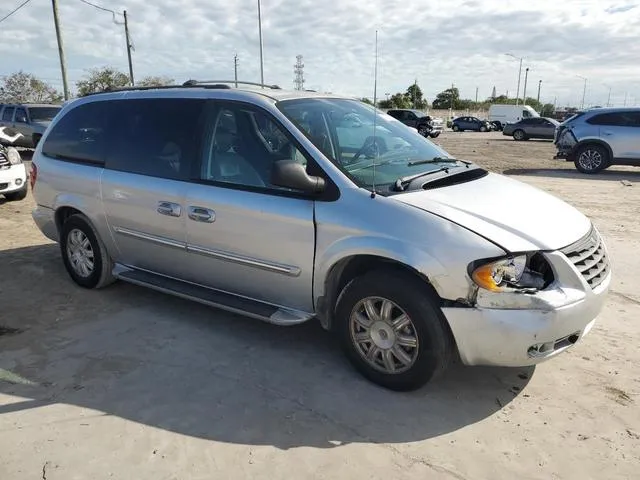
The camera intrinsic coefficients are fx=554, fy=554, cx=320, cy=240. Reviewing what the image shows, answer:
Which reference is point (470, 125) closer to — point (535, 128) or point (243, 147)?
point (535, 128)

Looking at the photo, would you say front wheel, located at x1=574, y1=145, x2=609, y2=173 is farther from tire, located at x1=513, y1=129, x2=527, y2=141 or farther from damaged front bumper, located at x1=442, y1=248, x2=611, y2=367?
tire, located at x1=513, y1=129, x2=527, y2=141

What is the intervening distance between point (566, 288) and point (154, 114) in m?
3.40

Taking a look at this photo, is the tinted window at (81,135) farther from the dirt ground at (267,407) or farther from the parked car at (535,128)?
the parked car at (535,128)

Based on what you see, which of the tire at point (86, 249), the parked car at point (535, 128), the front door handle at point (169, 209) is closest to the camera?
the front door handle at point (169, 209)

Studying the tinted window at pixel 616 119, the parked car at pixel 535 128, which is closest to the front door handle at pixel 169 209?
the tinted window at pixel 616 119

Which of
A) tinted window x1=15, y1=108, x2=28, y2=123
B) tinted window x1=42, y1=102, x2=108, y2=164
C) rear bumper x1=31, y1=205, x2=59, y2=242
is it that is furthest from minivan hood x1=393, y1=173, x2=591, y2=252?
tinted window x1=15, y1=108, x2=28, y2=123

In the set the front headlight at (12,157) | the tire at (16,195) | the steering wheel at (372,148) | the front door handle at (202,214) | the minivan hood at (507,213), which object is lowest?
the tire at (16,195)

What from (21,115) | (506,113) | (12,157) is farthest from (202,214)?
(506,113)

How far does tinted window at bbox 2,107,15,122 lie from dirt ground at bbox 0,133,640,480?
53.9 feet

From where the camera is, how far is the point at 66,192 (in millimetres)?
5164

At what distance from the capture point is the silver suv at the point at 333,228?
3.10m

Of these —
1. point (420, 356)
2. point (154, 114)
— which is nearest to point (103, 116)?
point (154, 114)

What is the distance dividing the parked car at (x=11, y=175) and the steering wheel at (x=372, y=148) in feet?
25.7

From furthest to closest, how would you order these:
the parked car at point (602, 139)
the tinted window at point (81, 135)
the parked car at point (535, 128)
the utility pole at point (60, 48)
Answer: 1. the parked car at point (535, 128)
2. the utility pole at point (60, 48)
3. the parked car at point (602, 139)
4. the tinted window at point (81, 135)
